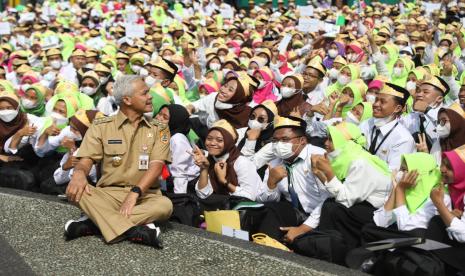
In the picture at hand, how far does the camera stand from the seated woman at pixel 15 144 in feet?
24.7

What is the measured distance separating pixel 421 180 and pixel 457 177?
1.14ft

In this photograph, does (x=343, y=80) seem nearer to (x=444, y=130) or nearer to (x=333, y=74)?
(x=333, y=74)

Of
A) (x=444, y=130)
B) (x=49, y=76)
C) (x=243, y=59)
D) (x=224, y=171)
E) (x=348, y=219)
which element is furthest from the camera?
(x=243, y=59)

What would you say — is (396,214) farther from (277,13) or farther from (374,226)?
(277,13)

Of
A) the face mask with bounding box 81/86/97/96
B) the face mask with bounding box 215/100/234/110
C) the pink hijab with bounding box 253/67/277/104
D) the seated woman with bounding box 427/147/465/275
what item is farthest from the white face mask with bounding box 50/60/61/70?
the seated woman with bounding box 427/147/465/275

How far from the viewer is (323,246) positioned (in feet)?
16.4

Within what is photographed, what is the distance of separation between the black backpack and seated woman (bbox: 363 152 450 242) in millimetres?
188

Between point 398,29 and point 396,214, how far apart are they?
966cm

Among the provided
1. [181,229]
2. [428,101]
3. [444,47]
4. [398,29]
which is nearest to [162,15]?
[398,29]

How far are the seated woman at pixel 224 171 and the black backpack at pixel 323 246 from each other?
1.27 meters

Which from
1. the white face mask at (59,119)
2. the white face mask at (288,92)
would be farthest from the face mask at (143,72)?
the white face mask at (59,119)

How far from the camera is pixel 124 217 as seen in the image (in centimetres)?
519

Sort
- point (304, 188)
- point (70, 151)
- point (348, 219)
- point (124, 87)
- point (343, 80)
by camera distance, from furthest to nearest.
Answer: point (343, 80) → point (70, 151) → point (304, 188) → point (124, 87) → point (348, 219)

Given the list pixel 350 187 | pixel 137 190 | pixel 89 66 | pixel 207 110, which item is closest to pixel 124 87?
pixel 137 190
